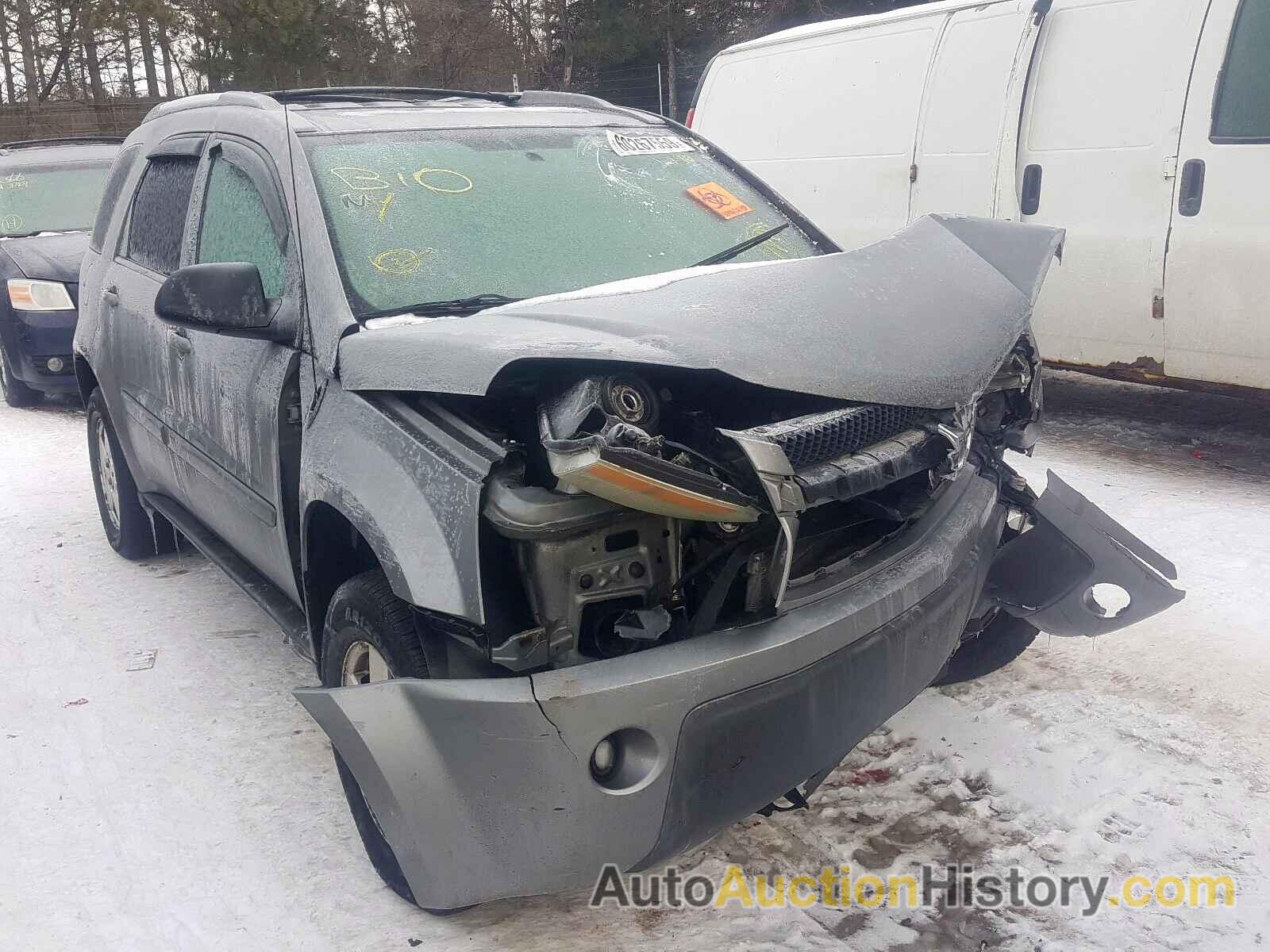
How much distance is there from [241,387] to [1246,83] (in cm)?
457

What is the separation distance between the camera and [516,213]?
3.30 metres

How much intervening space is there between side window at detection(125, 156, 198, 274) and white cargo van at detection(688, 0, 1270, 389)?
164 inches

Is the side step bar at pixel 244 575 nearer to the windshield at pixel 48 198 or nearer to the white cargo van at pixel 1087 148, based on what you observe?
the white cargo van at pixel 1087 148

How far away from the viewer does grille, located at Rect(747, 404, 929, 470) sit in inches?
89.4

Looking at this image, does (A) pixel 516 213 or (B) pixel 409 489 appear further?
(A) pixel 516 213

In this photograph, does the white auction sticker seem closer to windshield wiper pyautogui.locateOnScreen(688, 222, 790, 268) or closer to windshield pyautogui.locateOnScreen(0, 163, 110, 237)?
windshield wiper pyautogui.locateOnScreen(688, 222, 790, 268)

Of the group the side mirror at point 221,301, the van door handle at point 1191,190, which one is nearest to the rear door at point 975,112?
the van door handle at point 1191,190

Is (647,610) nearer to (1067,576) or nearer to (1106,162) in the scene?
(1067,576)

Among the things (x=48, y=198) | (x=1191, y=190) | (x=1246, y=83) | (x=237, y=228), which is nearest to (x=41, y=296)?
(x=48, y=198)

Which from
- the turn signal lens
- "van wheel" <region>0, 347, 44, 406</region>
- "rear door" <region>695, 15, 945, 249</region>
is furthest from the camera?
"van wheel" <region>0, 347, 44, 406</region>

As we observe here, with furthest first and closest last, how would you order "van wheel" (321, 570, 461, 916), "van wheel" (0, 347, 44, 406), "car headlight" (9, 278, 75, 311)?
"van wheel" (0, 347, 44, 406) → "car headlight" (9, 278, 75, 311) → "van wheel" (321, 570, 461, 916)

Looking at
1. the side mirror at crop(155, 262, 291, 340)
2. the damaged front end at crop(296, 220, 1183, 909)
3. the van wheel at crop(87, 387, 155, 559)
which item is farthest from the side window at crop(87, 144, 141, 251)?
the damaged front end at crop(296, 220, 1183, 909)

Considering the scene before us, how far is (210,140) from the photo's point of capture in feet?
12.3

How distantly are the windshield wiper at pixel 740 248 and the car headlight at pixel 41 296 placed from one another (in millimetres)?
6095
